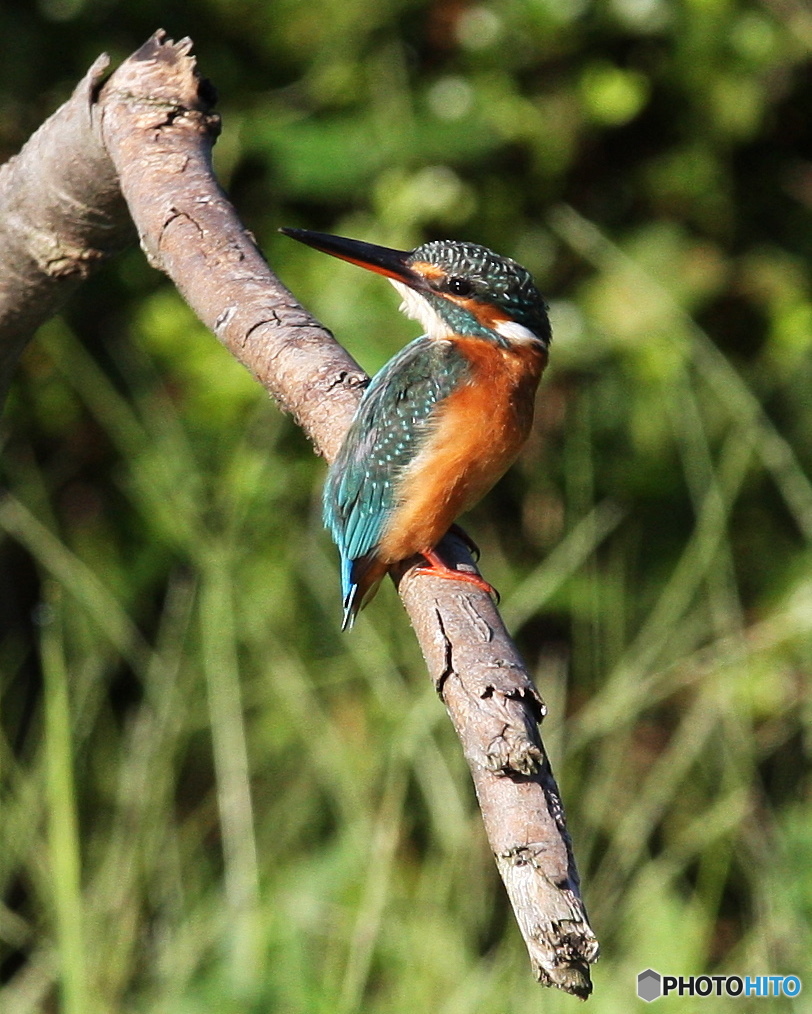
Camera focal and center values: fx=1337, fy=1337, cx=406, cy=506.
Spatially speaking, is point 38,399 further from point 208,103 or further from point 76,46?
point 208,103

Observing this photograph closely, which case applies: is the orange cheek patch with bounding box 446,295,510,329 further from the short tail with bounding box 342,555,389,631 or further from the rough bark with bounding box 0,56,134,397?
the rough bark with bounding box 0,56,134,397

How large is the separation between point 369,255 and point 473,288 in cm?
22

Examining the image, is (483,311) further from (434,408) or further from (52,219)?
(52,219)

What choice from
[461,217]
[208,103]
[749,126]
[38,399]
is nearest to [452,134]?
[461,217]

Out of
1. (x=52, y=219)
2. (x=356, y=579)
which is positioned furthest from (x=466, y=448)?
(x=52, y=219)

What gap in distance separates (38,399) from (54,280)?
234 centimetres

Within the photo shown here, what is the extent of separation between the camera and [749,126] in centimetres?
410

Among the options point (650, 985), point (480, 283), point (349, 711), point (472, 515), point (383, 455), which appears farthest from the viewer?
point (472, 515)

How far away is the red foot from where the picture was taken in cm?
168

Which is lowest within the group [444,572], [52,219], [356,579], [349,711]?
[349,711]

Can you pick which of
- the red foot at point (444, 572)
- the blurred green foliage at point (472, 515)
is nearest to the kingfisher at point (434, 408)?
the red foot at point (444, 572)

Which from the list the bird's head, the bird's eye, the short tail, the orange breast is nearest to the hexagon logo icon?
the short tail

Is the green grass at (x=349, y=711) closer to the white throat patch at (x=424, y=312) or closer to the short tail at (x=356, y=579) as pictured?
the short tail at (x=356, y=579)

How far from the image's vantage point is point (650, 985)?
9.29ft
